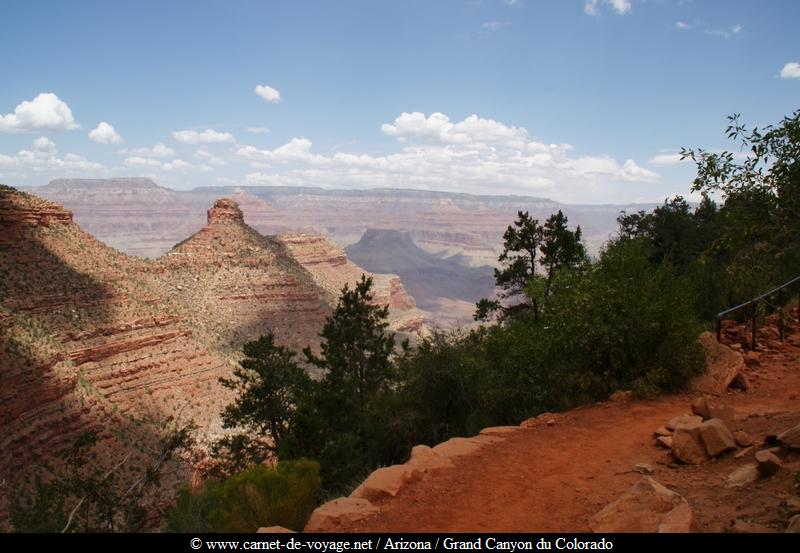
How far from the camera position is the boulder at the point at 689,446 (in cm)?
894

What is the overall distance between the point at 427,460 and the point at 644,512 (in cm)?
454

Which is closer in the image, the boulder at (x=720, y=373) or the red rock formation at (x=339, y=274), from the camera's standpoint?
the boulder at (x=720, y=373)

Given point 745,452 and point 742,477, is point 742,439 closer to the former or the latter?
point 745,452

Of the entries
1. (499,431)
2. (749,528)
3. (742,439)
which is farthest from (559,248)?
(749,528)

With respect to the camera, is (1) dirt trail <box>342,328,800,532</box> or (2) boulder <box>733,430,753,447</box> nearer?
(1) dirt trail <box>342,328,800,532</box>

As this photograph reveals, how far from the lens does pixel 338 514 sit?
802 centimetres

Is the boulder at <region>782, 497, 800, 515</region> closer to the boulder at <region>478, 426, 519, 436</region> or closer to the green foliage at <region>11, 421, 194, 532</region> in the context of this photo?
the boulder at <region>478, 426, 519, 436</region>

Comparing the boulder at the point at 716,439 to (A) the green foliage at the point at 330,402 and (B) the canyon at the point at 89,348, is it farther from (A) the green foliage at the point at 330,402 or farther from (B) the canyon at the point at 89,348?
(B) the canyon at the point at 89,348

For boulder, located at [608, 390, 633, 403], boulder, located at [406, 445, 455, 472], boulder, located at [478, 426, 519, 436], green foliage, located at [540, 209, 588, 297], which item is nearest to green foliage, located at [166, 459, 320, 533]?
boulder, located at [406, 445, 455, 472]

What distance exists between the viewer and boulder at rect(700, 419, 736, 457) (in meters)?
8.86

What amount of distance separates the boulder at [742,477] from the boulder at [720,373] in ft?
17.1

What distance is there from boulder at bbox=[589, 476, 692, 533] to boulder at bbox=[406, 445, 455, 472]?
3606 mm

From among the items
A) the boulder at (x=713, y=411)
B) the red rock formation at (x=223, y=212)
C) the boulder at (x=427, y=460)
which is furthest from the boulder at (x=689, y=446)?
the red rock formation at (x=223, y=212)

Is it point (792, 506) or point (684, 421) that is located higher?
point (792, 506)
